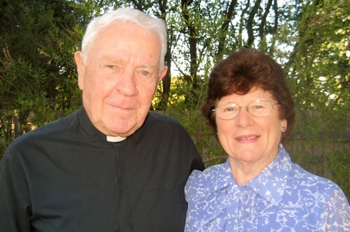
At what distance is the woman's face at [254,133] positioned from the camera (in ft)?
8.20

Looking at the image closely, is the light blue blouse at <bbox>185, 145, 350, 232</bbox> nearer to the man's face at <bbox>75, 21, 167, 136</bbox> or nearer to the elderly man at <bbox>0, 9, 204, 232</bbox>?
the elderly man at <bbox>0, 9, 204, 232</bbox>

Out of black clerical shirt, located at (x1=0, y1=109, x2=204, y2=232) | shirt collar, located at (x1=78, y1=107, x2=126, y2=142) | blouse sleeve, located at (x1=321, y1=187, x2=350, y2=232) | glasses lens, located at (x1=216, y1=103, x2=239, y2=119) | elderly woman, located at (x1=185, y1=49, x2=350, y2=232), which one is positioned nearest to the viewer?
blouse sleeve, located at (x1=321, y1=187, x2=350, y2=232)

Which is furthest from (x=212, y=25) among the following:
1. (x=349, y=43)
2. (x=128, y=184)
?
(x=128, y=184)

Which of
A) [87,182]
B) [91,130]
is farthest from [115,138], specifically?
[87,182]

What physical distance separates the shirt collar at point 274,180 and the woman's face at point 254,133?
0.06 metres

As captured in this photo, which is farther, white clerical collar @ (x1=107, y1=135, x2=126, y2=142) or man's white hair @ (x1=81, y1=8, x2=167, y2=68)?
white clerical collar @ (x1=107, y1=135, x2=126, y2=142)

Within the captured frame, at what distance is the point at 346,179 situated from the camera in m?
3.49

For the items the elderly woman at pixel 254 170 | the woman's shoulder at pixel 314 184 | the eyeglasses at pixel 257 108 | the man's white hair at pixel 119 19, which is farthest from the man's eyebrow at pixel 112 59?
the woman's shoulder at pixel 314 184

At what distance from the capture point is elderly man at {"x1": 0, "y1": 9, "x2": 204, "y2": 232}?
245 cm

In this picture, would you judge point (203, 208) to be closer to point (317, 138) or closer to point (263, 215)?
point (263, 215)

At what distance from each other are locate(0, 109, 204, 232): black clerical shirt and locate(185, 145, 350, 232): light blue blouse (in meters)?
0.18

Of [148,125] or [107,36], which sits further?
[148,125]

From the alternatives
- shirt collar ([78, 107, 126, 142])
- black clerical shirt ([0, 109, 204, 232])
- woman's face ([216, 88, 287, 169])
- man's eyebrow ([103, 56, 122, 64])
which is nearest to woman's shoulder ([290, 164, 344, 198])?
woman's face ([216, 88, 287, 169])

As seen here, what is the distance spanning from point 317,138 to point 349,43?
2.98ft
